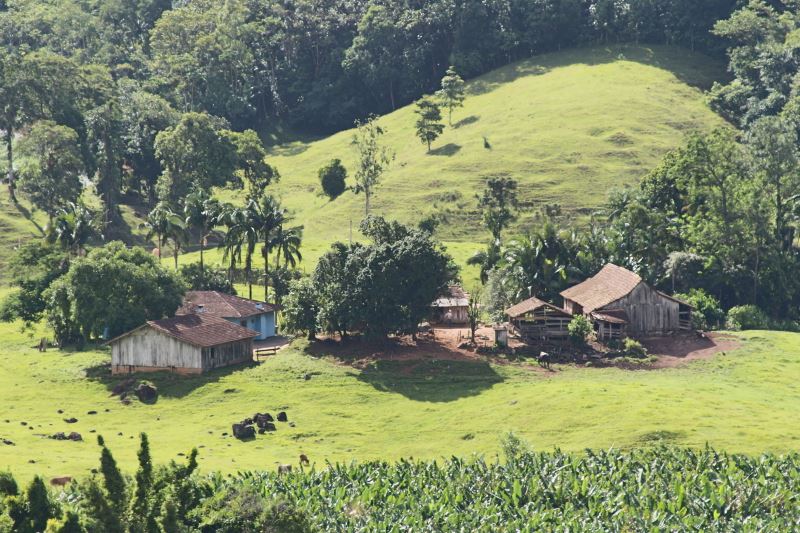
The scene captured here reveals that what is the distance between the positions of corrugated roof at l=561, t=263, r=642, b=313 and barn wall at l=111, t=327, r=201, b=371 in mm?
32476

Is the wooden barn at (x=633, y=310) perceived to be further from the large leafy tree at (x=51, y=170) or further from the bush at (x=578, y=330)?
the large leafy tree at (x=51, y=170)

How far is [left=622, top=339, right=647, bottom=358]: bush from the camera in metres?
88.9

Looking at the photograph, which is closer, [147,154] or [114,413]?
[114,413]

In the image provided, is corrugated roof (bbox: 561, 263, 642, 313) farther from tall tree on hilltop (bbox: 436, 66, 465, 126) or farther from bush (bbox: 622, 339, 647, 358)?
tall tree on hilltop (bbox: 436, 66, 465, 126)

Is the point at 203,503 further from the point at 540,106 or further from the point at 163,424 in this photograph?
the point at 540,106

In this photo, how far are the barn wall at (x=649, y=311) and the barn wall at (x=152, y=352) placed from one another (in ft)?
113

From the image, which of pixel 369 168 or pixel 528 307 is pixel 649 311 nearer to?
pixel 528 307

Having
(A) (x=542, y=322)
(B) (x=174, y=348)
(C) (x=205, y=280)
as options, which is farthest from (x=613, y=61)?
(B) (x=174, y=348)

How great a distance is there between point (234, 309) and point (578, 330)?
96.1ft

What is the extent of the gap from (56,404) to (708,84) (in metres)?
126

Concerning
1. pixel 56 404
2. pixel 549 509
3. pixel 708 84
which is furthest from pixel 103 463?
pixel 708 84

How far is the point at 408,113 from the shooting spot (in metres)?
183

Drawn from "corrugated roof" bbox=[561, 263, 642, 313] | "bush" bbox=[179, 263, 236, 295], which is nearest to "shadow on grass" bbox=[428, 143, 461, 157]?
"bush" bbox=[179, 263, 236, 295]

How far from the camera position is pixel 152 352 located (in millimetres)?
87750
